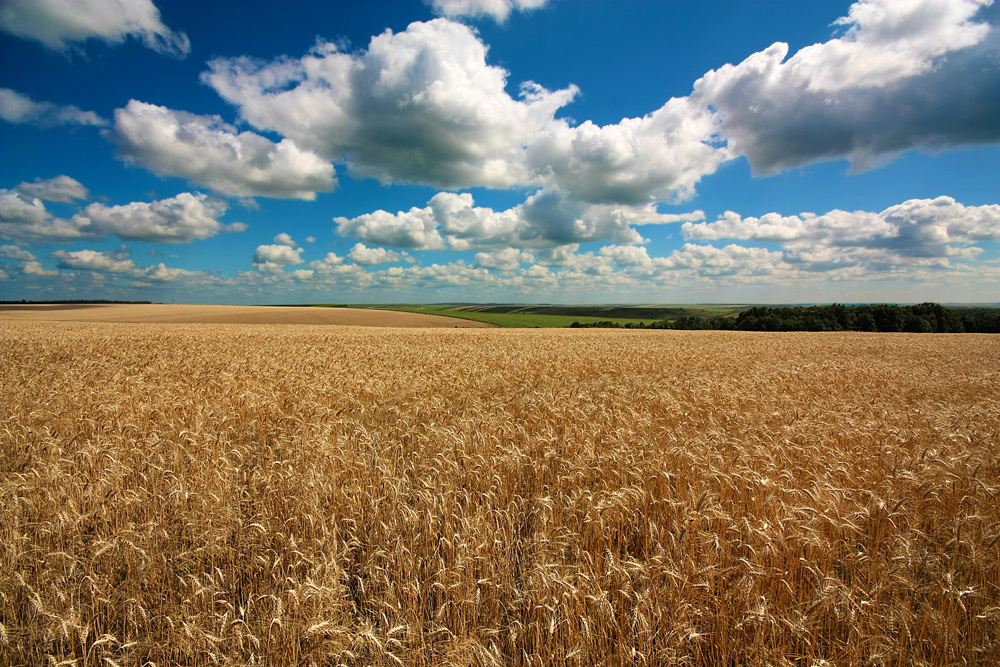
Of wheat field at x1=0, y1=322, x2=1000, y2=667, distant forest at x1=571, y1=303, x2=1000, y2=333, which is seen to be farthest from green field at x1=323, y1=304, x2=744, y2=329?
wheat field at x1=0, y1=322, x2=1000, y2=667

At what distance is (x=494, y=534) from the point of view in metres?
3.42

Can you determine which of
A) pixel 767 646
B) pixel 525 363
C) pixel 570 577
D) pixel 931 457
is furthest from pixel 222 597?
pixel 525 363

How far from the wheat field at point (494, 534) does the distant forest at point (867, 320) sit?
2559 inches

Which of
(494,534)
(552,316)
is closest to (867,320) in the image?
(552,316)

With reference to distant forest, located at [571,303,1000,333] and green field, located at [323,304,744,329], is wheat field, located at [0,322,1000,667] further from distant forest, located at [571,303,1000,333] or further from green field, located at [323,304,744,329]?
distant forest, located at [571,303,1000,333]

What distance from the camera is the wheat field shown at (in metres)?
2.53

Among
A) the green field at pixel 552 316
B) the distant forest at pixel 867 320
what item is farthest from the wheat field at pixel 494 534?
the distant forest at pixel 867 320

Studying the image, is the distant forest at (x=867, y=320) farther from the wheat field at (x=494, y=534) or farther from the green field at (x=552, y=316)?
the wheat field at (x=494, y=534)

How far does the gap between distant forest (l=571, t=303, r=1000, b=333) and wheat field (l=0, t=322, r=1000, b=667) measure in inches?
2559

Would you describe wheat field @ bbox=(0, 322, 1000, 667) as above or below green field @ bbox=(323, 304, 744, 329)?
below

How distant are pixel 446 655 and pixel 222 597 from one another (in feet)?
6.39

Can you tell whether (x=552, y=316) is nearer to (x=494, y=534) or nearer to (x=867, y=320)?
(x=867, y=320)

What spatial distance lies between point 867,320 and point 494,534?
88247 millimetres

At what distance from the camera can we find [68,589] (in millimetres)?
2838
